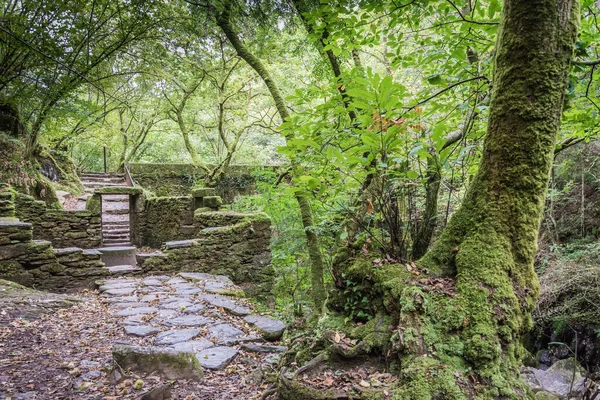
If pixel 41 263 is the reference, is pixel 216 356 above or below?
below

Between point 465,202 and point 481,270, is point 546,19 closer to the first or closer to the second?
point 465,202

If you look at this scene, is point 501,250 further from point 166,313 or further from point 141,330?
point 166,313

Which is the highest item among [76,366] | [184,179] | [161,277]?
[184,179]

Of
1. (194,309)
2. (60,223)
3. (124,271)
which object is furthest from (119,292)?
(60,223)

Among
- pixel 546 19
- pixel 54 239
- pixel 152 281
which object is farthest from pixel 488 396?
pixel 54 239

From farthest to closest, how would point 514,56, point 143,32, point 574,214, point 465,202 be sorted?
1. point 574,214
2. point 143,32
3. point 465,202
4. point 514,56

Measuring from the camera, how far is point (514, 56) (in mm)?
1562

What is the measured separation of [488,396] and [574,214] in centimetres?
814

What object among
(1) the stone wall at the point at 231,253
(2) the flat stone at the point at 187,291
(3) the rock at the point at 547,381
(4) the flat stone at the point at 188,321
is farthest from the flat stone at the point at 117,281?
(3) the rock at the point at 547,381

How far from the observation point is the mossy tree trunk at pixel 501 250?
140 cm

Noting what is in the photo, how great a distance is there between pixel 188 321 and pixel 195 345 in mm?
697

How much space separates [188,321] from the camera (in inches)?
157

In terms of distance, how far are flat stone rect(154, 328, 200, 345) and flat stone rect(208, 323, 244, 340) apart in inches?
6.2

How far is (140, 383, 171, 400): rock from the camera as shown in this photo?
2.27m
